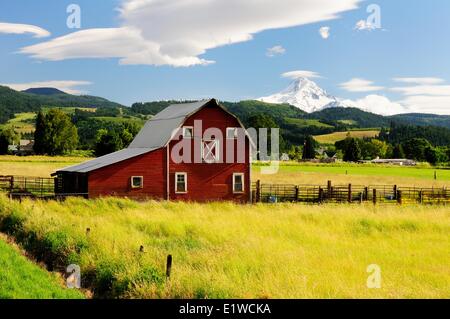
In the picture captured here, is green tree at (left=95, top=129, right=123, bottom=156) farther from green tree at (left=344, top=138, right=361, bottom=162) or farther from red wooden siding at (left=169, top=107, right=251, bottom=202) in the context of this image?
green tree at (left=344, top=138, right=361, bottom=162)

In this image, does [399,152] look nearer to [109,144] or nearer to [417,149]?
[417,149]

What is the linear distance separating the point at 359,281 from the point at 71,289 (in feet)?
20.0

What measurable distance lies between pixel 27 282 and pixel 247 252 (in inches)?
208

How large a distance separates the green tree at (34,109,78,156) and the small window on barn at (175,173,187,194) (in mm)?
89522

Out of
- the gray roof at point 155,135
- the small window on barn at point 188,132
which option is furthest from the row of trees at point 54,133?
the small window on barn at point 188,132

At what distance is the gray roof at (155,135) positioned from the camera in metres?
35.8

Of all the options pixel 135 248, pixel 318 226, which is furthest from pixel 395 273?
pixel 318 226

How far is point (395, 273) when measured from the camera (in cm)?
1254

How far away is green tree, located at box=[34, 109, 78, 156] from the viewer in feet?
391

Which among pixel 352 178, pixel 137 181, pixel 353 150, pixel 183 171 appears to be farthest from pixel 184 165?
pixel 353 150

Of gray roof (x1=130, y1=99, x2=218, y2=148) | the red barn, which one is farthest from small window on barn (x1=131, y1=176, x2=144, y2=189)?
gray roof (x1=130, y1=99, x2=218, y2=148)

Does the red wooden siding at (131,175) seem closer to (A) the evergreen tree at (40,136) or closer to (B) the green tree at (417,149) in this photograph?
(A) the evergreen tree at (40,136)
